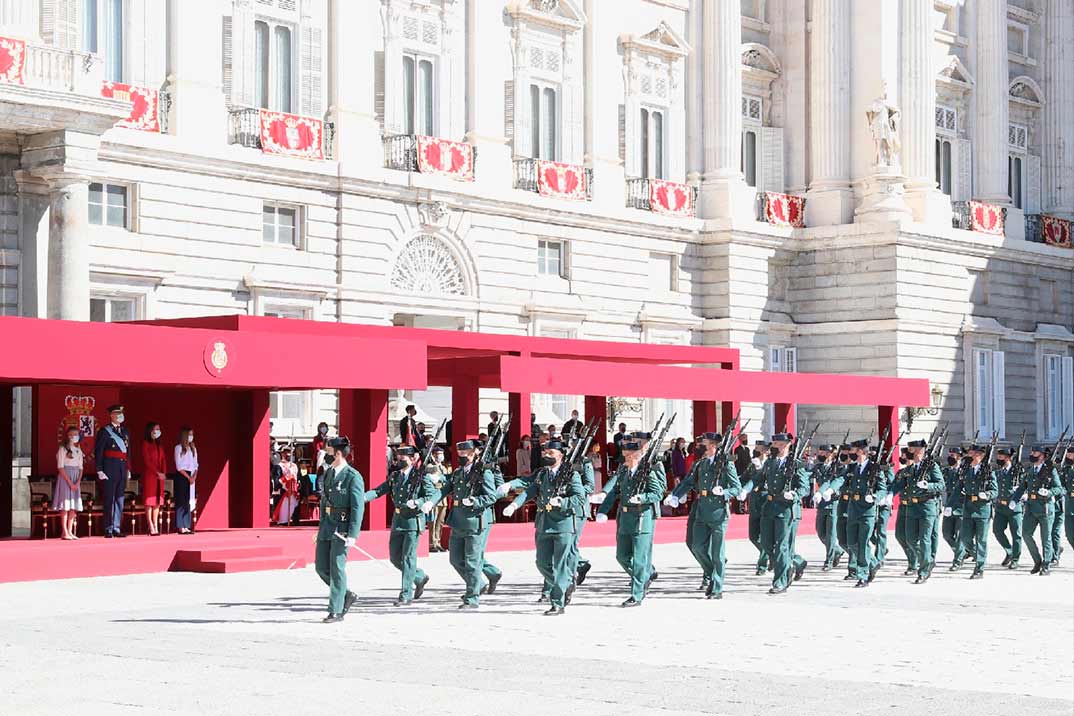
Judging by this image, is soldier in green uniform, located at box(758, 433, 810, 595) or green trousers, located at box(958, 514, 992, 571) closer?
soldier in green uniform, located at box(758, 433, 810, 595)

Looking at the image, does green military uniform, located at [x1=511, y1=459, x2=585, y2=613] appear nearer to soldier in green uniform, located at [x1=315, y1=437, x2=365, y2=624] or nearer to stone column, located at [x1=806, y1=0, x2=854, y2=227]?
soldier in green uniform, located at [x1=315, y1=437, x2=365, y2=624]

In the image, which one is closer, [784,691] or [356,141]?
[784,691]

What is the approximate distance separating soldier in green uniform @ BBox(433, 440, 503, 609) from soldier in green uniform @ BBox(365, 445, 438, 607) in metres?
0.20

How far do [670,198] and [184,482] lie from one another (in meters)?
20.7

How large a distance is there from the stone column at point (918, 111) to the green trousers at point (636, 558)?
2861cm

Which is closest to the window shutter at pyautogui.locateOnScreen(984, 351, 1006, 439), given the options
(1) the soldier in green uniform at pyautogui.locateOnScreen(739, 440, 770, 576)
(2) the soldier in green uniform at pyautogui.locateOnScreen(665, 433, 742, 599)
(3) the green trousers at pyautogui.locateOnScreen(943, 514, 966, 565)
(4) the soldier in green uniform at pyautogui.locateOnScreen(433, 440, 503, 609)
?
(3) the green trousers at pyautogui.locateOnScreen(943, 514, 966, 565)

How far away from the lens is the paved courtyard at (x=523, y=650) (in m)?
11.2

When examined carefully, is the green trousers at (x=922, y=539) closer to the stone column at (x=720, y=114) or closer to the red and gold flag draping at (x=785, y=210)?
the stone column at (x=720, y=114)

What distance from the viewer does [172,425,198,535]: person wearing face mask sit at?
891 inches

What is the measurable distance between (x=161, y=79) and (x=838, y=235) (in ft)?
61.0

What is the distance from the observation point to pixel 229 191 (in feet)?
103

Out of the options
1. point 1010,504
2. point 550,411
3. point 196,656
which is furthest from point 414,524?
point 550,411

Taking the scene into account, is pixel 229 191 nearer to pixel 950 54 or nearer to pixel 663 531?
pixel 663 531

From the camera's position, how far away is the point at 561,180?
1512 inches
